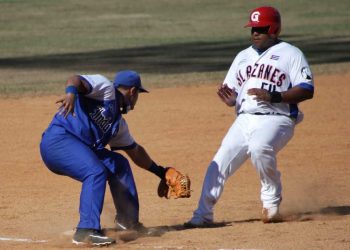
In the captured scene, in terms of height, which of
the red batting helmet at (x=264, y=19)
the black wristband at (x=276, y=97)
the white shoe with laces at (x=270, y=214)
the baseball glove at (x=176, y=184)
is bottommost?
the white shoe with laces at (x=270, y=214)

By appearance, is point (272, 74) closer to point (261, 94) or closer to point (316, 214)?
point (261, 94)

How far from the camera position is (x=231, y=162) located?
8.84m

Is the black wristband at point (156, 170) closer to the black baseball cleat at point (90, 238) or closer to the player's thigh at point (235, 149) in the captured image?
the player's thigh at point (235, 149)

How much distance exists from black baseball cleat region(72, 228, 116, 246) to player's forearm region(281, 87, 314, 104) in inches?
78.6

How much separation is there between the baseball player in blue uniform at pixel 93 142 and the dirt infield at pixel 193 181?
1.17ft

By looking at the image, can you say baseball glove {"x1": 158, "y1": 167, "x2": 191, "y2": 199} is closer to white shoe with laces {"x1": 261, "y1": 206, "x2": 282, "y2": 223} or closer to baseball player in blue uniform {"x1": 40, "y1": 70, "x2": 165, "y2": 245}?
baseball player in blue uniform {"x1": 40, "y1": 70, "x2": 165, "y2": 245}

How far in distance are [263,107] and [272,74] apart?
306 mm

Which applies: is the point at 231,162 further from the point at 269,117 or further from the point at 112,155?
the point at 112,155

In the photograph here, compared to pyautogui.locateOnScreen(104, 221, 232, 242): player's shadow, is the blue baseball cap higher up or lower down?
higher up

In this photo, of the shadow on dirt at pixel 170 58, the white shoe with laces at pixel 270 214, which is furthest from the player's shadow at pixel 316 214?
the shadow on dirt at pixel 170 58

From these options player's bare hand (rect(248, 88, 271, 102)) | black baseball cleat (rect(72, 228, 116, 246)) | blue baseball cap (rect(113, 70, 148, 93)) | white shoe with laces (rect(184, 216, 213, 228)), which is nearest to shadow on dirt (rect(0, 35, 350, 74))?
white shoe with laces (rect(184, 216, 213, 228))

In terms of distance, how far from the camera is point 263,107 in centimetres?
881

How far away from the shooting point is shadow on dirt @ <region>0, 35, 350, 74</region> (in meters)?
21.3

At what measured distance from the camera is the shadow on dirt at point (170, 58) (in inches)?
839
